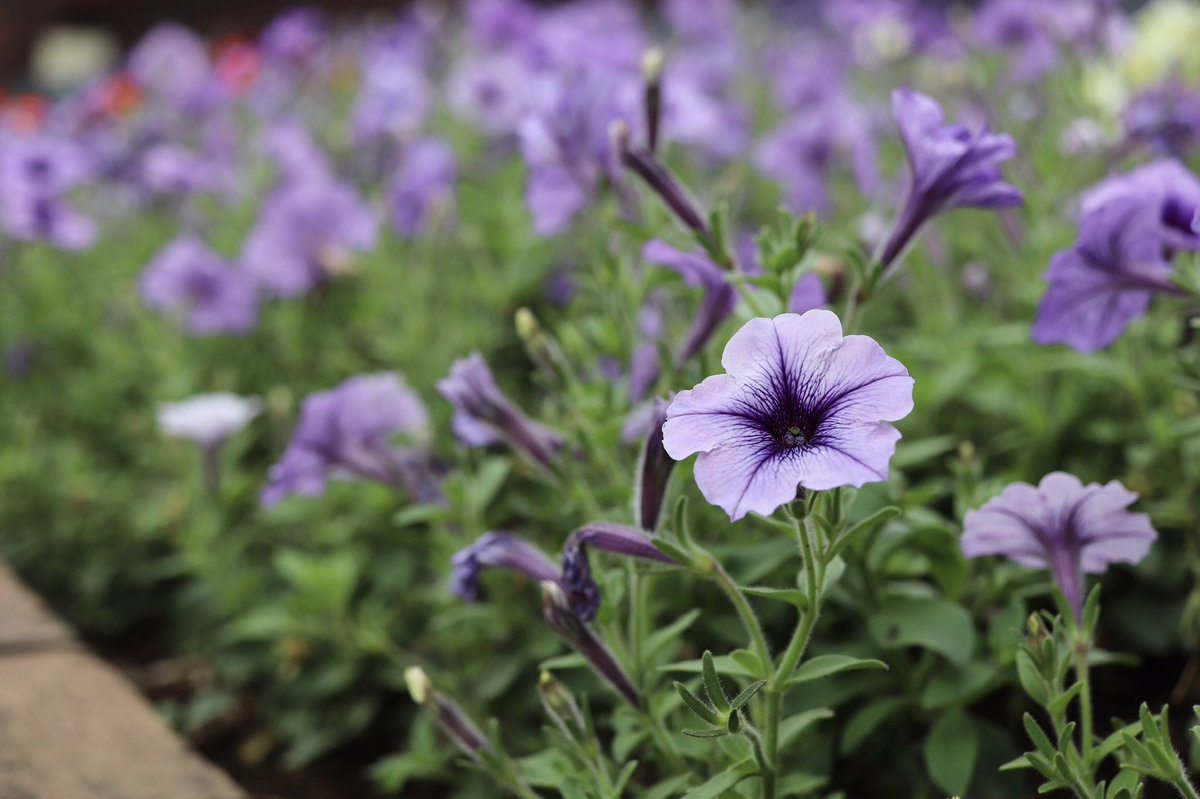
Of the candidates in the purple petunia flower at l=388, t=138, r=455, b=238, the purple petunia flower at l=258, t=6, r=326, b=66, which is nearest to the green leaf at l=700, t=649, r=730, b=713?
the purple petunia flower at l=388, t=138, r=455, b=238

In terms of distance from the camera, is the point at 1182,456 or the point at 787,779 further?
the point at 1182,456

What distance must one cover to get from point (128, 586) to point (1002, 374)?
1.97 m

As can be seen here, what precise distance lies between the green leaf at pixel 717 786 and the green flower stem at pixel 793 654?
0.04m

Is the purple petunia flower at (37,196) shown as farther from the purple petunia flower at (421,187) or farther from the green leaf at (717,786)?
the green leaf at (717,786)

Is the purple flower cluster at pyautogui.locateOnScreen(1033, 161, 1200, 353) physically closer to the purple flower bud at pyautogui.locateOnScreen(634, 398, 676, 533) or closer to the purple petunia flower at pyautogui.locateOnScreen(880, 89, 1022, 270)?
the purple petunia flower at pyautogui.locateOnScreen(880, 89, 1022, 270)

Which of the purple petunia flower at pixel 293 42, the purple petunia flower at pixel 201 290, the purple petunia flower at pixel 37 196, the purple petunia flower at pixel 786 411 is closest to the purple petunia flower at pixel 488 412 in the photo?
the purple petunia flower at pixel 786 411

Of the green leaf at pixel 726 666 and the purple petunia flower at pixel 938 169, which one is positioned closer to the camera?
the green leaf at pixel 726 666

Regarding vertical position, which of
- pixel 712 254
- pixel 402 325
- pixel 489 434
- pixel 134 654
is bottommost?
pixel 134 654

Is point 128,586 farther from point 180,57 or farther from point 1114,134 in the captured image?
point 180,57

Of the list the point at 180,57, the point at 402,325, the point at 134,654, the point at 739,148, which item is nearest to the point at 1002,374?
the point at 402,325

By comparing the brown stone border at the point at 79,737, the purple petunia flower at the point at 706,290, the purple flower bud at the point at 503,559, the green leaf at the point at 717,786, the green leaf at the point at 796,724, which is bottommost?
the brown stone border at the point at 79,737

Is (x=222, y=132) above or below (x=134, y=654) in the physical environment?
above

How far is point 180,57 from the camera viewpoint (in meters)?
4.67

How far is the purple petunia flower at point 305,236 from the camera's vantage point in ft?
9.46
